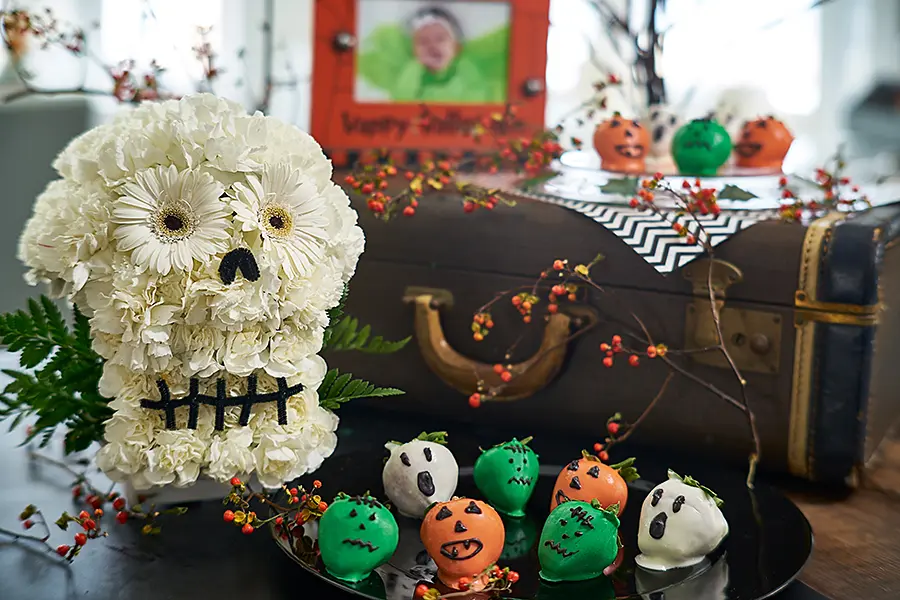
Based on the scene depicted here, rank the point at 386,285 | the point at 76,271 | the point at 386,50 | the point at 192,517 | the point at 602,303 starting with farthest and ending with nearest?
1. the point at 386,50
2. the point at 386,285
3. the point at 602,303
4. the point at 192,517
5. the point at 76,271

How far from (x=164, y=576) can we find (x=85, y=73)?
1.31 meters

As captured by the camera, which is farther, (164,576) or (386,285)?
(386,285)

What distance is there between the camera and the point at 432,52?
1.27 metres

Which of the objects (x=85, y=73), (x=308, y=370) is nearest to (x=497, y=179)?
(x=308, y=370)

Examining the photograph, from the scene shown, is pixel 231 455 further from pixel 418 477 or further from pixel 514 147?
pixel 514 147

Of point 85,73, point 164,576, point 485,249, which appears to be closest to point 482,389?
point 485,249

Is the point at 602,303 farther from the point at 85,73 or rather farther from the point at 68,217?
the point at 85,73

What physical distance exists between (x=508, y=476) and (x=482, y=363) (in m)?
0.24

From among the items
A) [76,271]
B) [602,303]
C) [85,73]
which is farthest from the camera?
[85,73]

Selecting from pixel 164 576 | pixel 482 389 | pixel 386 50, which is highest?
pixel 386 50

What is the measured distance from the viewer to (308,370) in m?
0.71

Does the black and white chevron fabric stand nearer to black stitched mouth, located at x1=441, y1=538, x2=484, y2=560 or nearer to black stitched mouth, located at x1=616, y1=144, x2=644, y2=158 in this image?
black stitched mouth, located at x1=616, y1=144, x2=644, y2=158

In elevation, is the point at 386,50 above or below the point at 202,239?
above

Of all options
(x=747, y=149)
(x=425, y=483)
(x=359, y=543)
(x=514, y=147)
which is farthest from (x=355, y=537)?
(x=747, y=149)
